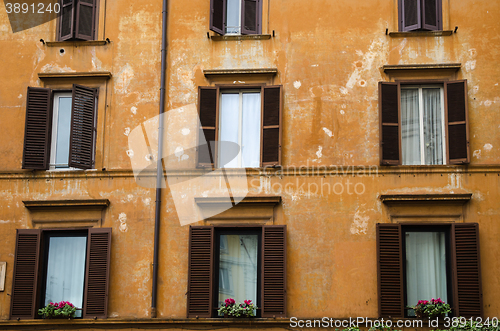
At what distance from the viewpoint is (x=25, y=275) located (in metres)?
14.9

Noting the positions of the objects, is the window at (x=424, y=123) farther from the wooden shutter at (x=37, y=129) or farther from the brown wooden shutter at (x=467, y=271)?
the wooden shutter at (x=37, y=129)

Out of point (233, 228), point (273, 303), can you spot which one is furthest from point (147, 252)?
point (273, 303)

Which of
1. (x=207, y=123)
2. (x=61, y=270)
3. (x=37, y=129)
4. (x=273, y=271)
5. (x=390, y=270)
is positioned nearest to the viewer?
(x=390, y=270)

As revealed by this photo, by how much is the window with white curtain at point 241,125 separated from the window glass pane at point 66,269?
148 inches

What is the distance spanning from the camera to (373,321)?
1412 cm

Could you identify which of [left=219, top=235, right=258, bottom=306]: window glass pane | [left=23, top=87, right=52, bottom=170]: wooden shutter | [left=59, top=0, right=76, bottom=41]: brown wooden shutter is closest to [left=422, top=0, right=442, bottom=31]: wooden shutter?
[left=219, top=235, right=258, bottom=306]: window glass pane

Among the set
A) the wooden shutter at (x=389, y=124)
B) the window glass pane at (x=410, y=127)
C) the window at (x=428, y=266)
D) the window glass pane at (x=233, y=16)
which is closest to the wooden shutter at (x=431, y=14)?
the window glass pane at (x=410, y=127)

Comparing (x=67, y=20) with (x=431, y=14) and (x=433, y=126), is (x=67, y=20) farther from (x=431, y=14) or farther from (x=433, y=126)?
(x=433, y=126)

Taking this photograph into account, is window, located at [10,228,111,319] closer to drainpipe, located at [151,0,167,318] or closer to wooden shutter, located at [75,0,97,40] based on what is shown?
drainpipe, located at [151,0,167,318]

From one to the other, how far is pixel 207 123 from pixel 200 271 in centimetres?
332

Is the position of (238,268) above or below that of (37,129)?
below

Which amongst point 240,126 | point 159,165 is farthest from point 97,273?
point 240,126

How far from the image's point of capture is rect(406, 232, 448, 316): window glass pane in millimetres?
14523

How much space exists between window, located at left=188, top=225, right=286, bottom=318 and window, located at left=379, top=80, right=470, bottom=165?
3.14 meters
